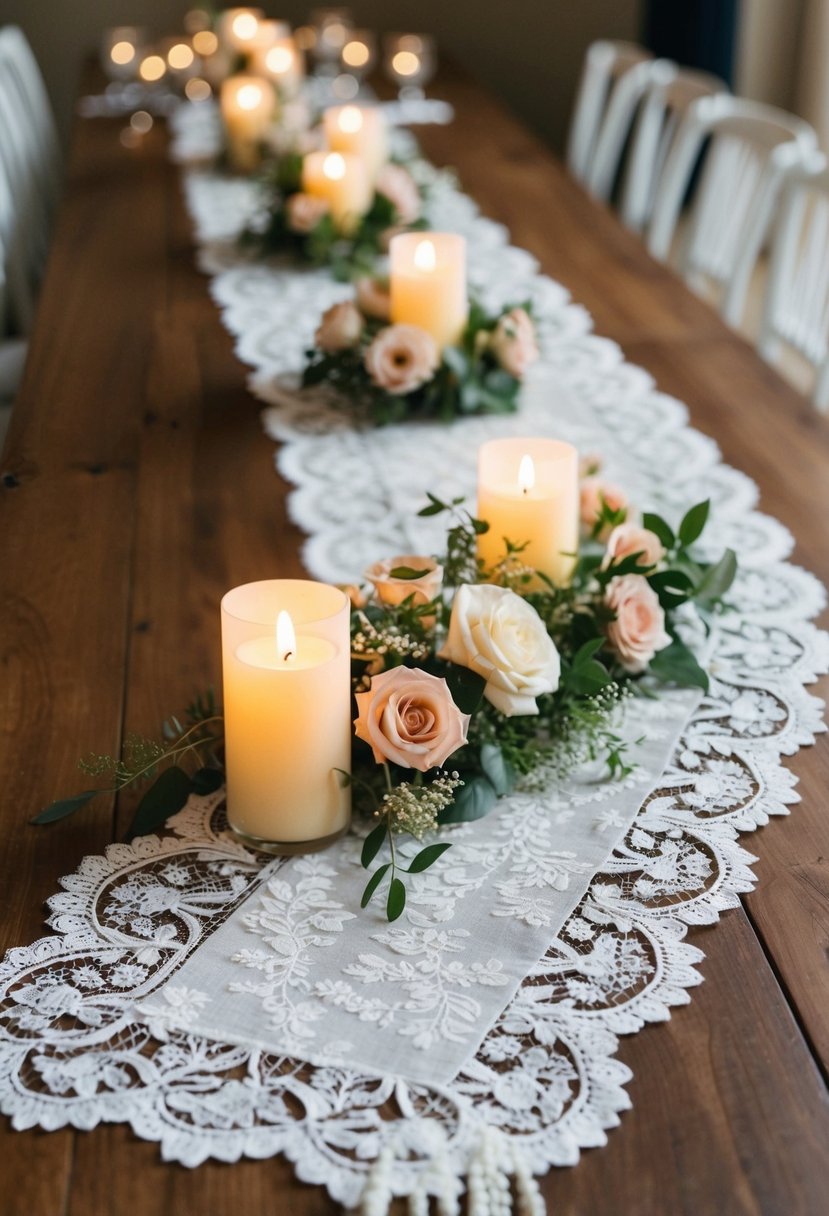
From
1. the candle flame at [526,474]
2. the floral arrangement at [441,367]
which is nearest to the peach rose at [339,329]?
the floral arrangement at [441,367]

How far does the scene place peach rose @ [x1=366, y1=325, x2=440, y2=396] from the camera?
1.57m

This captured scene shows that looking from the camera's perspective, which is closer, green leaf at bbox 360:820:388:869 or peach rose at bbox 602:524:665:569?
green leaf at bbox 360:820:388:869

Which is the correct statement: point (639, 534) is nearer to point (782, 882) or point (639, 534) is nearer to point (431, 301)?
point (782, 882)

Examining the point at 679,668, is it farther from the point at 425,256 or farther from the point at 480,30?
the point at 480,30

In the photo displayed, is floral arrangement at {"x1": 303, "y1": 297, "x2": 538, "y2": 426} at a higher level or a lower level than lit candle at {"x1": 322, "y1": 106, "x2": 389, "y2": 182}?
lower

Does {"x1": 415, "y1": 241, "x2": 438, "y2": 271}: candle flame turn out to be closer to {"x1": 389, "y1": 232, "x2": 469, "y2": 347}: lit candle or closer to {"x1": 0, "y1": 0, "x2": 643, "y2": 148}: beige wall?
Result: {"x1": 389, "y1": 232, "x2": 469, "y2": 347}: lit candle

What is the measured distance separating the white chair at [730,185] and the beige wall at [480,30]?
8.92 feet

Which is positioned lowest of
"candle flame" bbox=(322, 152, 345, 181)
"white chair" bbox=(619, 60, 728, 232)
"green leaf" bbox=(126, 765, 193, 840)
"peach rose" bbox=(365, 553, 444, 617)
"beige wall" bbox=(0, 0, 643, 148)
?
"beige wall" bbox=(0, 0, 643, 148)

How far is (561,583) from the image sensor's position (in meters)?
1.09

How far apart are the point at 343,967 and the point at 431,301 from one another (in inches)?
39.6

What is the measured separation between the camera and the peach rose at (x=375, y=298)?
1684mm

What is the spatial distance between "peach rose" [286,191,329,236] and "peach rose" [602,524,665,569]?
4.09ft

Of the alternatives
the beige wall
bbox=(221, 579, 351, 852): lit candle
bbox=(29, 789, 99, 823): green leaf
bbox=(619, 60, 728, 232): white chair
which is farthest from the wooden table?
the beige wall

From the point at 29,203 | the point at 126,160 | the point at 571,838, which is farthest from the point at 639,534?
the point at 29,203
